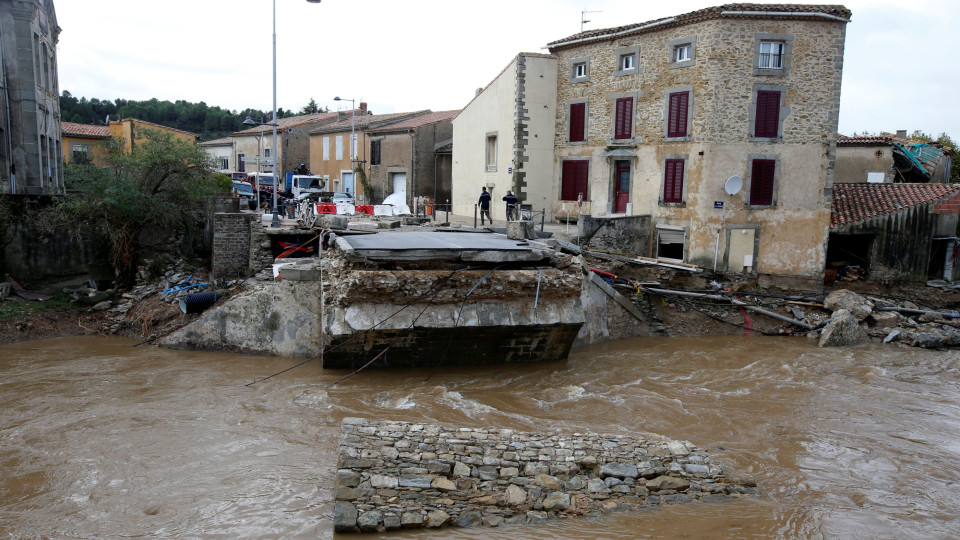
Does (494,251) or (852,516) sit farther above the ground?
(494,251)

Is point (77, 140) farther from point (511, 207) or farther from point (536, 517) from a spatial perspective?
point (536, 517)

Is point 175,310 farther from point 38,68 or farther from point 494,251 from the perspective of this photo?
point 38,68

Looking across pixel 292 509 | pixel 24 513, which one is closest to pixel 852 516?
pixel 292 509

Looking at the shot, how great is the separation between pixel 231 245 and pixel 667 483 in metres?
15.1

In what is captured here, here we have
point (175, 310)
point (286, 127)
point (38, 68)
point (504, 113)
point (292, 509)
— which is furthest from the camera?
point (286, 127)

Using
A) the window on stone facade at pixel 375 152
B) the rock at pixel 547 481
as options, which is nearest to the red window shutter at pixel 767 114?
the rock at pixel 547 481

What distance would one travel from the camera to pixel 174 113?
5928cm

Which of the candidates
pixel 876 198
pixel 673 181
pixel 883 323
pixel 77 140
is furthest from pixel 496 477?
pixel 77 140

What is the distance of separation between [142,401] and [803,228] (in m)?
19.1

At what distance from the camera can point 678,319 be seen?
61.9 feet

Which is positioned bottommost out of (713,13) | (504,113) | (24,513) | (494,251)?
(24,513)

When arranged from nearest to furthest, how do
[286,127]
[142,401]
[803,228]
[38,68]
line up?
[142,401], [803,228], [38,68], [286,127]

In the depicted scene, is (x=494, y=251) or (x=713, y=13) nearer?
(x=494, y=251)

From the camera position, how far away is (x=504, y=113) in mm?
25250
